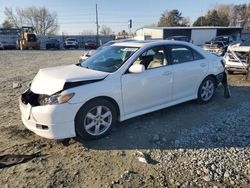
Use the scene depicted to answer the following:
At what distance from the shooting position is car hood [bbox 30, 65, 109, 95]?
13.3ft

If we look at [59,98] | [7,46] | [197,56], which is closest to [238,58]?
[197,56]

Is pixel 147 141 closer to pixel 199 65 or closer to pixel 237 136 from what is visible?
pixel 237 136

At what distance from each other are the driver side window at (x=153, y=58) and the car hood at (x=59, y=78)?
89 centimetres

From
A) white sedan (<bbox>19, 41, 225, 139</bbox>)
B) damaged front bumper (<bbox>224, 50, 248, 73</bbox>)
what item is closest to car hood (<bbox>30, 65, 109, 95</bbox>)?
white sedan (<bbox>19, 41, 225, 139</bbox>)

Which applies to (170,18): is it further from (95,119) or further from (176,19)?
(95,119)

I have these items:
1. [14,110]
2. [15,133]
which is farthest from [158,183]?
[14,110]

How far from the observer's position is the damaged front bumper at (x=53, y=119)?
12.6 feet

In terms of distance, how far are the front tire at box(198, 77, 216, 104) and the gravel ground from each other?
581 mm

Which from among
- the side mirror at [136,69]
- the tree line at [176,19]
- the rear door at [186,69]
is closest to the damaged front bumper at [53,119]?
the side mirror at [136,69]

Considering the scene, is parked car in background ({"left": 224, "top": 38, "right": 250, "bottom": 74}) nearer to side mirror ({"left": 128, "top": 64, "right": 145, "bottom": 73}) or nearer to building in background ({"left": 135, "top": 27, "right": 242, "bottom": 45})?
side mirror ({"left": 128, "top": 64, "right": 145, "bottom": 73})

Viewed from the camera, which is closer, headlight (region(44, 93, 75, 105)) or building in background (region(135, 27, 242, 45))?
headlight (region(44, 93, 75, 105))

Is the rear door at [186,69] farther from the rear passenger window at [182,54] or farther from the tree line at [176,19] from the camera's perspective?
the tree line at [176,19]

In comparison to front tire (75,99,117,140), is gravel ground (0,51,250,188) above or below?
below

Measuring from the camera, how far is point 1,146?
13.8 feet
